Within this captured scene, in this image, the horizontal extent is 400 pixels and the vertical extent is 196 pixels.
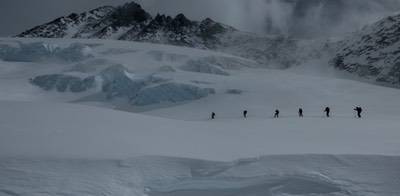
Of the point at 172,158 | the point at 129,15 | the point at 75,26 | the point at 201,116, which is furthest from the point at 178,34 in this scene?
the point at 172,158

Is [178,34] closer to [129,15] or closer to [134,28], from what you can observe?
[134,28]

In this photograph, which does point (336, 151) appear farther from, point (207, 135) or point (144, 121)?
point (144, 121)

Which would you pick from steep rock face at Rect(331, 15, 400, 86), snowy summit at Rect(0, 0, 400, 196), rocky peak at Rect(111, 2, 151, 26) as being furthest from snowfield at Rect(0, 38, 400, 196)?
rocky peak at Rect(111, 2, 151, 26)

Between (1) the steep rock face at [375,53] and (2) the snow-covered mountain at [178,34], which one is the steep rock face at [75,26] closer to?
(2) the snow-covered mountain at [178,34]

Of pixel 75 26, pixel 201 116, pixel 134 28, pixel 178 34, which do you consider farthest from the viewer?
pixel 75 26

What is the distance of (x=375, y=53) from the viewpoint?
117 metres

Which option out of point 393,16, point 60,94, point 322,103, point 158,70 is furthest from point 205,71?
point 393,16

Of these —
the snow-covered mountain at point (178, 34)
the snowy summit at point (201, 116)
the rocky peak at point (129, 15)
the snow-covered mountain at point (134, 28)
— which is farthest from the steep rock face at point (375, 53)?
the rocky peak at point (129, 15)

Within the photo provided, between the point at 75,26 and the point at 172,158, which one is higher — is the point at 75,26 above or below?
above

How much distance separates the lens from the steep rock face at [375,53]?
110m

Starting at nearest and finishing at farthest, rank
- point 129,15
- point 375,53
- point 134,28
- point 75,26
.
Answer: point 375,53 → point 134,28 → point 75,26 → point 129,15

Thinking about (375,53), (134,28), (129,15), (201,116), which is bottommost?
Answer: (201,116)

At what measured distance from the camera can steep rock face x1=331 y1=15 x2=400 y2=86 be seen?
360ft

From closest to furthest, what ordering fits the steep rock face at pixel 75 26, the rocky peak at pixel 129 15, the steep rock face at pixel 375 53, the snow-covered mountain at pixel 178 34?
the steep rock face at pixel 375 53, the snow-covered mountain at pixel 178 34, the steep rock face at pixel 75 26, the rocky peak at pixel 129 15
